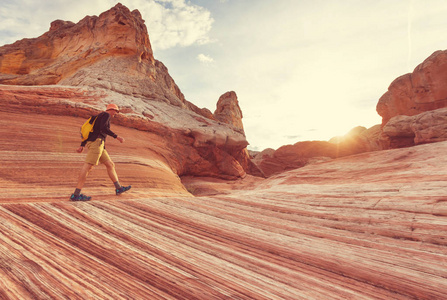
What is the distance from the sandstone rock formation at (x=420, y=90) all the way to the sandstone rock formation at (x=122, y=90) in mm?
22037

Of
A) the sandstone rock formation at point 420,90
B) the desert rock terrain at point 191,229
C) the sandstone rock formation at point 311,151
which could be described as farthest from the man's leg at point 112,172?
the sandstone rock formation at point 420,90

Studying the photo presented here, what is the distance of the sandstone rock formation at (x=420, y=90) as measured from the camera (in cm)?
2275

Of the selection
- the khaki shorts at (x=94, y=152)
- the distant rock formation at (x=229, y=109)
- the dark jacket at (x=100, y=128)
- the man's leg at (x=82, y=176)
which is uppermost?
the distant rock formation at (x=229, y=109)

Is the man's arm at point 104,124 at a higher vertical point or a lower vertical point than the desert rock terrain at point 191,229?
higher

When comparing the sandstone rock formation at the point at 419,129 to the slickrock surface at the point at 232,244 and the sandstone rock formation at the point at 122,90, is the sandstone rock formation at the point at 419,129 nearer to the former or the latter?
the sandstone rock formation at the point at 122,90

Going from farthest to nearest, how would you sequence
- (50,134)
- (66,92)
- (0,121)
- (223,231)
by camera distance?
1. (66,92)
2. (50,134)
3. (0,121)
4. (223,231)

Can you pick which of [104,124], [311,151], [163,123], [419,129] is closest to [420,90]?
[419,129]

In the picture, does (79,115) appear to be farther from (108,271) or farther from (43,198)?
(108,271)

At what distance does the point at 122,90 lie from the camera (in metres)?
13.5

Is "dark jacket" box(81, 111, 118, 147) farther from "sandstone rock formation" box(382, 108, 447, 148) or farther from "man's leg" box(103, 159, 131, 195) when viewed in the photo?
"sandstone rock formation" box(382, 108, 447, 148)

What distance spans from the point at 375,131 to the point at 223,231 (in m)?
38.5

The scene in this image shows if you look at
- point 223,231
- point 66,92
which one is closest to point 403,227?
point 223,231

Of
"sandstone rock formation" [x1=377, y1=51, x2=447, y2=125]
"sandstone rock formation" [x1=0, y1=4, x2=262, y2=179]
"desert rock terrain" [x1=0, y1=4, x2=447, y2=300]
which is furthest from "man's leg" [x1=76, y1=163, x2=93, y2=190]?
"sandstone rock formation" [x1=377, y1=51, x2=447, y2=125]

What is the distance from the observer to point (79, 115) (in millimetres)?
9047
